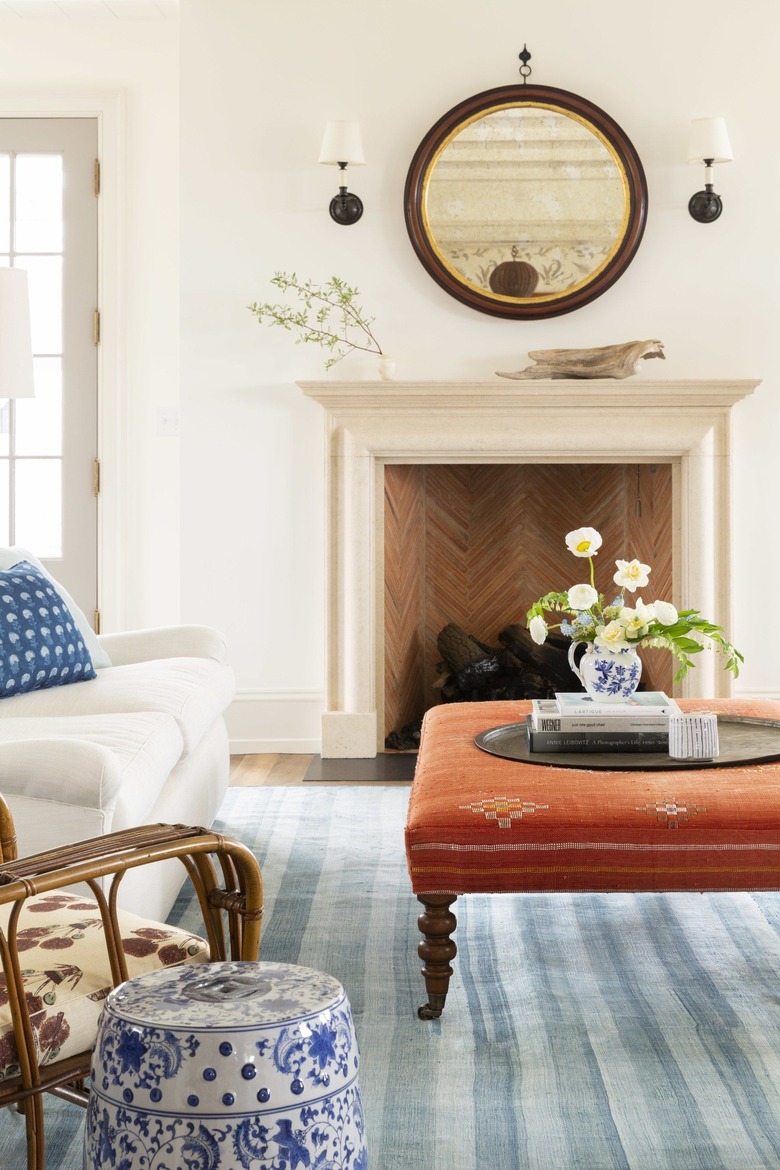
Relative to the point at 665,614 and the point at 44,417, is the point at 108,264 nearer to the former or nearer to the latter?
the point at 44,417

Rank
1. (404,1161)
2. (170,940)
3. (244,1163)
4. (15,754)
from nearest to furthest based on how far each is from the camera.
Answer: (244,1163)
(170,940)
(404,1161)
(15,754)

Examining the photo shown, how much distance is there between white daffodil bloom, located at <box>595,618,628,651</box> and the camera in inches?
101

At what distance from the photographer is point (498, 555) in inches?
187

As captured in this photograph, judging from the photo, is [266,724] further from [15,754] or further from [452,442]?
[15,754]

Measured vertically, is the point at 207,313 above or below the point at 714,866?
above

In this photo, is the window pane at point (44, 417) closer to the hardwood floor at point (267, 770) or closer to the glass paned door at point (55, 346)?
the glass paned door at point (55, 346)

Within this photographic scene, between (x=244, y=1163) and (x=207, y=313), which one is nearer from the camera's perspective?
(x=244, y=1163)

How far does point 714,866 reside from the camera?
6.63 feet

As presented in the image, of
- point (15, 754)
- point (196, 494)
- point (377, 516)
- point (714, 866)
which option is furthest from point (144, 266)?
point (714, 866)

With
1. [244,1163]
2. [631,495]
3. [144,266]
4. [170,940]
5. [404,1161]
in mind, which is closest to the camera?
[244,1163]

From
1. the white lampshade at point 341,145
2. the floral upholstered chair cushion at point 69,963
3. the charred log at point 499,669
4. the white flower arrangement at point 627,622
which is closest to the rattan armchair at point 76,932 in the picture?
the floral upholstered chair cushion at point 69,963

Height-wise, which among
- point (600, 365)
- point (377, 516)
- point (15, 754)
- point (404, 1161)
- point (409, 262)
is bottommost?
point (404, 1161)

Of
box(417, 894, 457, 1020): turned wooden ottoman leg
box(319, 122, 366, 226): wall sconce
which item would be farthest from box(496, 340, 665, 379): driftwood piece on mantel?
box(417, 894, 457, 1020): turned wooden ottoman leg

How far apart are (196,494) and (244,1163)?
141 inches
